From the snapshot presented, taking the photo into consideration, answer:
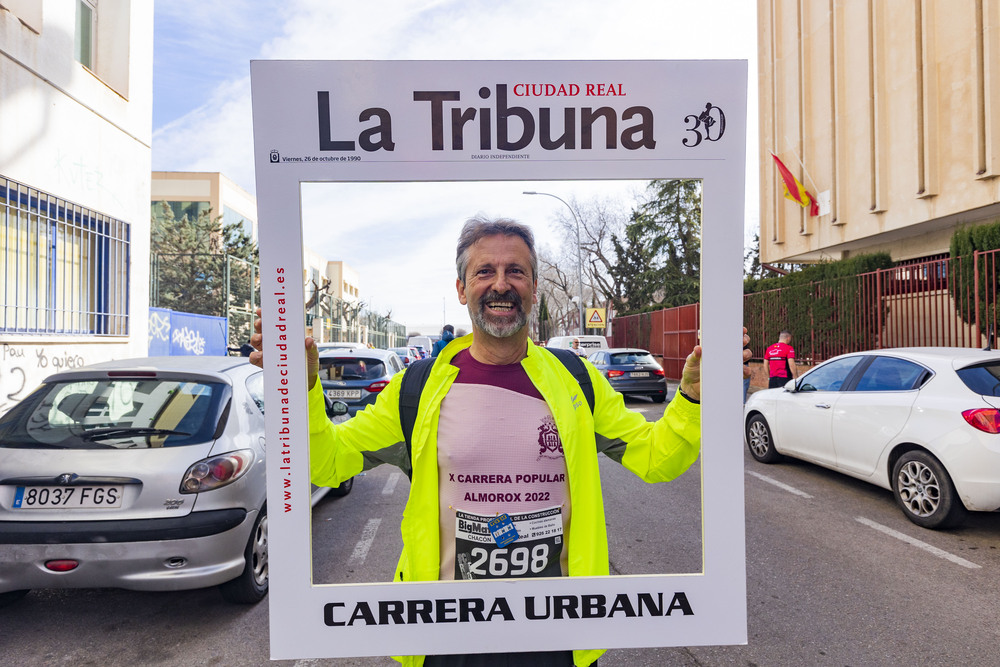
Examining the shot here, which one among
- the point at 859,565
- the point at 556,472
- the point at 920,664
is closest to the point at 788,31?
the point at 859,565

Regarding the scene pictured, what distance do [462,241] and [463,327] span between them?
28 cm

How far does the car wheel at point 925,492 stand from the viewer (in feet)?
16.6

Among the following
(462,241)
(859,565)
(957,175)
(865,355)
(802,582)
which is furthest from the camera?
(957,175)

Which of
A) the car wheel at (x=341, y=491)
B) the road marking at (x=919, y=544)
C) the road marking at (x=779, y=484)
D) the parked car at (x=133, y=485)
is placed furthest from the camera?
the road marking at (x=779, y=484)

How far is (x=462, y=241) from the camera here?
66.1 inches

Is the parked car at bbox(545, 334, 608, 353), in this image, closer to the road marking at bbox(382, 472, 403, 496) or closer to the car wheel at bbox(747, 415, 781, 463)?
the road marking at bbox(382, 472, 403, 496)

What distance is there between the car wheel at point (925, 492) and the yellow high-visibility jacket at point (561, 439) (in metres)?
4.60

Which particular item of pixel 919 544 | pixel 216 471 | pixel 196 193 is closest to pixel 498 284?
pixel 216 471

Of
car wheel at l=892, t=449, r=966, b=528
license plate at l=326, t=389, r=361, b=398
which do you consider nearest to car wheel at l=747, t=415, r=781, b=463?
car wheel at l=892, t=449, r=966, b=528

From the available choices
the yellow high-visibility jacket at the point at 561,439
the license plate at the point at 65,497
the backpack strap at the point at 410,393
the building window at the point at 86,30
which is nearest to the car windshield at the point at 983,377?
the yellow high-visibility jacket at the point at 561,439

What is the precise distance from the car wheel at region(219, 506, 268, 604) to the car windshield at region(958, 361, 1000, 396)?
545 centimetres

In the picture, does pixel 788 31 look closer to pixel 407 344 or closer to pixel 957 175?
pixel 957 175

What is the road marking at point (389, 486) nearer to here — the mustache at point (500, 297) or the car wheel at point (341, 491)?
the car wheel at point (341, 491)

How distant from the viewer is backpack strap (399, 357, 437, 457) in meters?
1.77
